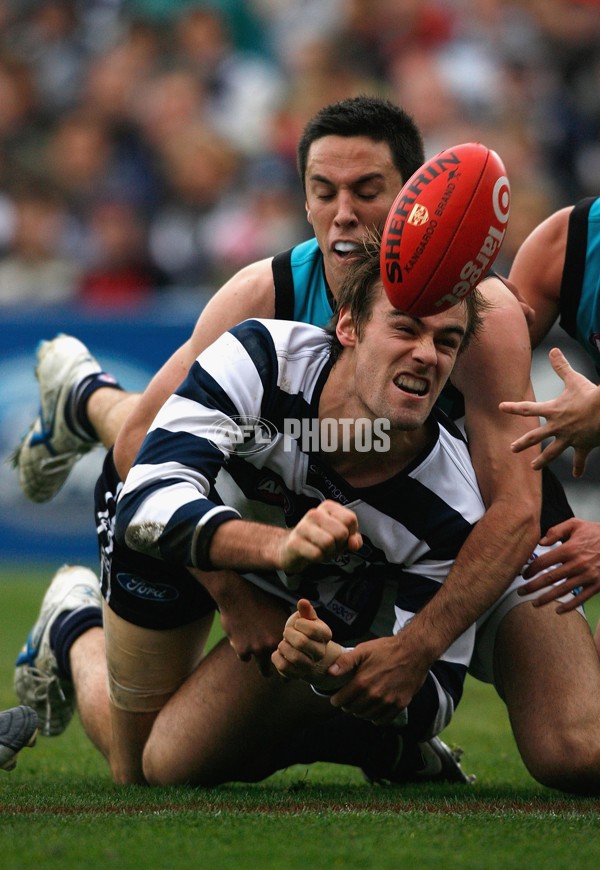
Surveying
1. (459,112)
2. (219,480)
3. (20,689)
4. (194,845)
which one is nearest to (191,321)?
(459,112)

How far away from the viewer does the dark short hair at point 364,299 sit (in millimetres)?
4242

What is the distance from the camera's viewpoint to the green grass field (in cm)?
327

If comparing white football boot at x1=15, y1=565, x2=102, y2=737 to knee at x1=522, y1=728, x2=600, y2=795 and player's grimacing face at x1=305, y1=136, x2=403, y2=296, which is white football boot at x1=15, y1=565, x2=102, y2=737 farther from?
knee at x1=522, y1=728, x2=600, y2=795

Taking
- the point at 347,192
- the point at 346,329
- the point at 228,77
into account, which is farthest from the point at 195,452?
the point at 228,77

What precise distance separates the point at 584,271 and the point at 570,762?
1796 millimetres

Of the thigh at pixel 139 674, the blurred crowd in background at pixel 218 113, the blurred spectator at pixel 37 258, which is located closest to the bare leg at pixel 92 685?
the thigh at pixel 139 674

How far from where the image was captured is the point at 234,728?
14.8 ft

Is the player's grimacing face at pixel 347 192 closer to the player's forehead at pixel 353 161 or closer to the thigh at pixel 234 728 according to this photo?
the player's forehead at pixel 353 161

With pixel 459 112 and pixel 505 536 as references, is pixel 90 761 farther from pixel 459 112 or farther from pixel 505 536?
pixel 459 112

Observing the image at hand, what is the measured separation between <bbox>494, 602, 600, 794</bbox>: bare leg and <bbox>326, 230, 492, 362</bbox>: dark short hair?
1.02 metres

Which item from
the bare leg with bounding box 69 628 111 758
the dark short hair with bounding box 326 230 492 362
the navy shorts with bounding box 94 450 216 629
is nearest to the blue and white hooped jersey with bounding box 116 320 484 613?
the dark short hair with bounding box 326 230 492 362

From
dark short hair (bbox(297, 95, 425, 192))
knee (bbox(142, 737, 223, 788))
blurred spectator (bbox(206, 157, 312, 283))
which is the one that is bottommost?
knee (bbox(142, 737, 223, 788))

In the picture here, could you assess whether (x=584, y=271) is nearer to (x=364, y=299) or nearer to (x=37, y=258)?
(x=364, y=299)

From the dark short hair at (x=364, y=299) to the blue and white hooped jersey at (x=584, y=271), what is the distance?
0.76m
